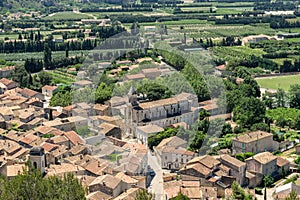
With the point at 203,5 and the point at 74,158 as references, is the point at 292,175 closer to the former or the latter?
the point at 74,158

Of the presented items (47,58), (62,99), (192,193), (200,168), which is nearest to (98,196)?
(192,193)

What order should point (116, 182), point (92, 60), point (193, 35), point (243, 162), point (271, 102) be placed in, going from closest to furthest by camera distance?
1. point (116, 182)
2. point (243, 162)
3. point (271, 102)
4. point (92, 60)
5. point (193, 35)

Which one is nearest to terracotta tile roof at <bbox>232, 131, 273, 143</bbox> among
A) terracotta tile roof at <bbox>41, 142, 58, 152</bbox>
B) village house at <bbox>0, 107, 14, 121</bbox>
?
terracotta tile roof at <bbox>41, 142, 58, 152</bbox>

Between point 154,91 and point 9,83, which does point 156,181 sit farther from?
point 9,83

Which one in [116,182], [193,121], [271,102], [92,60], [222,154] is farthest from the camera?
[92,60]

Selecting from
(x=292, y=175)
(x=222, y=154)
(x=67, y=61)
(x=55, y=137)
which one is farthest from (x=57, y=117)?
(x=67, y=61)

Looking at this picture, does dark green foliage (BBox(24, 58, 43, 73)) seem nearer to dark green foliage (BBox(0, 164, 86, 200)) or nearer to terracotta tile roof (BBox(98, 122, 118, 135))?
terracotta tile roof (BBox(98, 122, 118, 135))

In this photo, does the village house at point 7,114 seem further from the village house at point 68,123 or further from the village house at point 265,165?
the village house at point 265,165

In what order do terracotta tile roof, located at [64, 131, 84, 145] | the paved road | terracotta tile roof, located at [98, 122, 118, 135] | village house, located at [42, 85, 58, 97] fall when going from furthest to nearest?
village house, located at [42, 85, 58, 97] → terracotta tile roof, located at [98, 122, 118, 135] → terracotta tile roof, located at [64, 131, 84, 145] → the paved road
